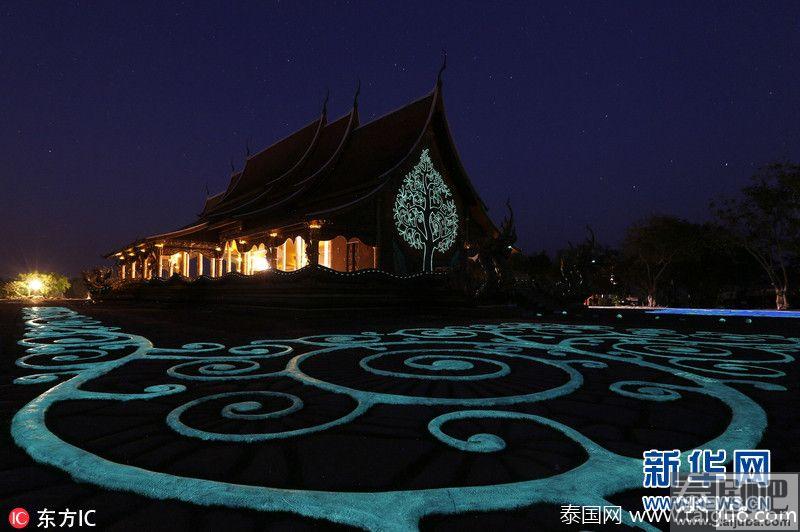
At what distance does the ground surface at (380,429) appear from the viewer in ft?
3.29

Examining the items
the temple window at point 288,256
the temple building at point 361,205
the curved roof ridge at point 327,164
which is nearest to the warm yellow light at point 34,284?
the temple building at point 361,205

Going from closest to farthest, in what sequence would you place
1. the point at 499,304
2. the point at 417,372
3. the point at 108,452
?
1. the point at 108,452
2. the point at 417,372
3. the point at 499,304

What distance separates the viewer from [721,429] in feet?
4.99

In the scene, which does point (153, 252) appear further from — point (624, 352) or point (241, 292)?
point (624, 352)

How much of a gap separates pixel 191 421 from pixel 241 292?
9.03 meters

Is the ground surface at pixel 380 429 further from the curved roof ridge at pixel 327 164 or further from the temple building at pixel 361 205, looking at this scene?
the curved roof ridge at pixel 327 164

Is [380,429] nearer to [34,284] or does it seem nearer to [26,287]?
[34,284]

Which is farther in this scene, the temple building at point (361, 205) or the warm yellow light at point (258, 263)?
the warm yellow light at point (258, 263)

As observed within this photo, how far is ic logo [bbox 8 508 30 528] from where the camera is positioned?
0.94 metres

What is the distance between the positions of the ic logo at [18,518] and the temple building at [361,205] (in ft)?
29.7

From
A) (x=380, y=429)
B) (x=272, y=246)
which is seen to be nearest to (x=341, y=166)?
(x=272, y=246)

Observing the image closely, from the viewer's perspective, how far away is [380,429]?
1.51 meters

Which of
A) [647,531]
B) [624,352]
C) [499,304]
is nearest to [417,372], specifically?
[647,531]

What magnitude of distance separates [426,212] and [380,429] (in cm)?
1208
